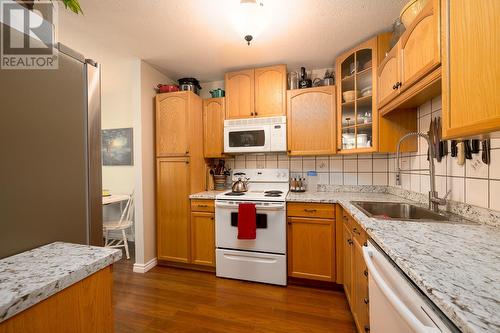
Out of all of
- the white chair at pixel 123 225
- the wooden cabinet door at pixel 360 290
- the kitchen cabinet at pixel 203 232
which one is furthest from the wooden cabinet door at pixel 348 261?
the white chair at pixel 123 225

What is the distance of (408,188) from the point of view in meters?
1.91

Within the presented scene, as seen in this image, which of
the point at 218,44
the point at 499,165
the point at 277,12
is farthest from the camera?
the point at 218,44

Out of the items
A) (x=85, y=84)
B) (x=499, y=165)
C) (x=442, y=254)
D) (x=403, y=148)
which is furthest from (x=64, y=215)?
(x=403, y=148)

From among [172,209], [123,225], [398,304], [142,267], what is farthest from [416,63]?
[123,225]

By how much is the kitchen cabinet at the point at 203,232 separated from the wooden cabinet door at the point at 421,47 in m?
2.00

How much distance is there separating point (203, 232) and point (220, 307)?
79 cm

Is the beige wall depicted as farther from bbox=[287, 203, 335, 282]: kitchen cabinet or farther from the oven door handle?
bbox=[287, 203, 335, 282]: kitchen cabinet

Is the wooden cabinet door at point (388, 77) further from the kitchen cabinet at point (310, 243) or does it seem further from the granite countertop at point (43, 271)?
the granite countertop at point (43, 271)

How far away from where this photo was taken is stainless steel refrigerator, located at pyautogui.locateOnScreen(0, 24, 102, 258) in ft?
2.07

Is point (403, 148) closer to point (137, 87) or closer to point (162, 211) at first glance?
point (162, 211)

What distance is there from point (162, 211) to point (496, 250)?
8.47ft

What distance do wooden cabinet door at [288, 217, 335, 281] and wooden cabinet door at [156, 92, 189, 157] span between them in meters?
1.49

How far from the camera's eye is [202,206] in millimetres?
2330

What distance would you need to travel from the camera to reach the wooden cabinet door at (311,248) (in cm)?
195
